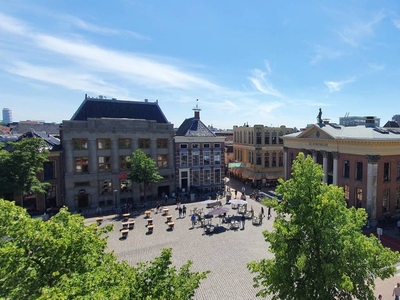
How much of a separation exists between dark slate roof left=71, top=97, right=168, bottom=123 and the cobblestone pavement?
16.2 m

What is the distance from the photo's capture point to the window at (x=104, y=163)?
37500 millimetres

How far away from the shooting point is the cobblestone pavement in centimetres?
1688

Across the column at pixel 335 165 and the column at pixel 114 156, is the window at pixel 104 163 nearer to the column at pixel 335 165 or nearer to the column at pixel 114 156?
the column at pixel 114 156

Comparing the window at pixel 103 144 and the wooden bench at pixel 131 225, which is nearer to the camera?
the wooden bench at pixel 131 225

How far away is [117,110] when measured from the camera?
40688 mm

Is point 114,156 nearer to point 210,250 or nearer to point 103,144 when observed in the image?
point 103,144

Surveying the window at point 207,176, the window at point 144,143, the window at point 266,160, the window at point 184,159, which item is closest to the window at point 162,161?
the window at point 144,143

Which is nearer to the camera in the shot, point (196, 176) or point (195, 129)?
point (196, 176)

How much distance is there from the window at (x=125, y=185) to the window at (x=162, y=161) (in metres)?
5.36

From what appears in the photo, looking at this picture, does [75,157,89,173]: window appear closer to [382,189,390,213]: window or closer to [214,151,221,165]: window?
[214,151,221,165]: window

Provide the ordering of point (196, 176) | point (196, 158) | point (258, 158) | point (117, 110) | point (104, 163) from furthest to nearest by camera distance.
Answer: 1. point (258, 158)
2. point (196, 176)
3. point (196, 158)
4. point (117, 110)
5. point (104, 163)

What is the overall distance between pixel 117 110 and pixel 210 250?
1091 inches

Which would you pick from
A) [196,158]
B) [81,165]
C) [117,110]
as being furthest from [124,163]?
[196,158]

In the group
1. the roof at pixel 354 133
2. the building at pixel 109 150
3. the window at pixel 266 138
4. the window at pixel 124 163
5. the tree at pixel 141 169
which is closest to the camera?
the roof at pixel 354 133
